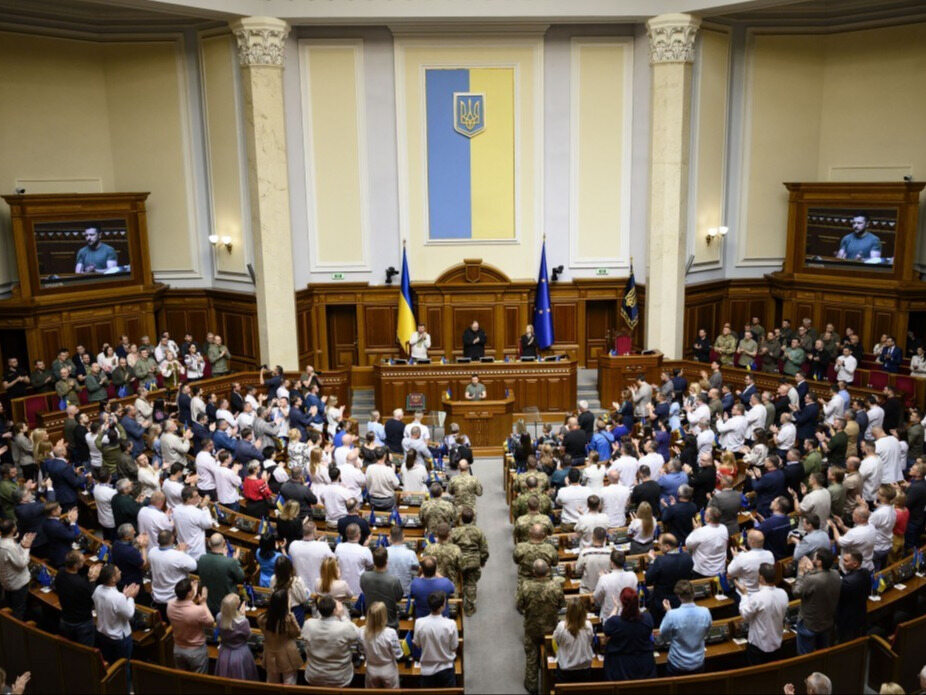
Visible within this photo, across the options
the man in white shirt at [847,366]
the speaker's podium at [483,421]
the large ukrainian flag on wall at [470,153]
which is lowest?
the speaker's podium at [483,421]

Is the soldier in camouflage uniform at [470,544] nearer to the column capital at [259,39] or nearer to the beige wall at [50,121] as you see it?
the column capital at [259,39]

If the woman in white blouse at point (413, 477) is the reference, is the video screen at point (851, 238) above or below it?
above

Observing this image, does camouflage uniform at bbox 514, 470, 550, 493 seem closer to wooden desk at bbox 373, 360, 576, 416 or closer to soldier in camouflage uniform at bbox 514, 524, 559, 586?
soldier in camouflage uniform at bbox 514, 524, 559, 586

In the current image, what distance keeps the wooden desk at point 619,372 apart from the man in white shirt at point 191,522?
991 centimetres

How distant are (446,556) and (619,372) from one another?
31.3ft

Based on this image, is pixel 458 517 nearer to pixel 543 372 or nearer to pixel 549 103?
pixel 543 372

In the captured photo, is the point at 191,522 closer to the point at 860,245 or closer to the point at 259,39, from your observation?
the point at 259,39

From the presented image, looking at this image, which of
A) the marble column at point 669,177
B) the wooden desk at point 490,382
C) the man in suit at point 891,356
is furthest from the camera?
the marble column at point 669,177

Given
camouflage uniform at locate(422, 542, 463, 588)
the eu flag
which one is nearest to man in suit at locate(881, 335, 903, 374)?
the eu flag

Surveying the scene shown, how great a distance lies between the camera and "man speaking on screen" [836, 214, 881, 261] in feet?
56.9

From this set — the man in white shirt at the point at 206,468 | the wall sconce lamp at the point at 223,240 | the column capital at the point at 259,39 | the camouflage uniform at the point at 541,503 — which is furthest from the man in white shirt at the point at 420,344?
the camouflage uniform at the point at 541,503

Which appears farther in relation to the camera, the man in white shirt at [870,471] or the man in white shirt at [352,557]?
the man in white shirt at [870,471]

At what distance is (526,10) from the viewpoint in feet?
55.7

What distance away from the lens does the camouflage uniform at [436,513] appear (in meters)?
9.16
